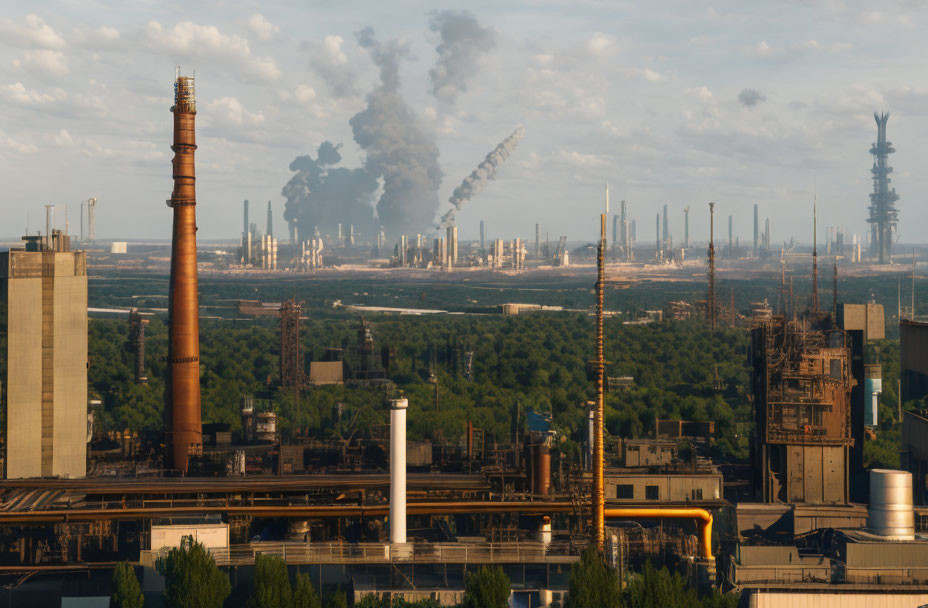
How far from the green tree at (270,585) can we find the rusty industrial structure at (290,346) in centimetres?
5135

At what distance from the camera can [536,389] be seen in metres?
107

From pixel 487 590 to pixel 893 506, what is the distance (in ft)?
58.9

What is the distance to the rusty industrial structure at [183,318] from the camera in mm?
63719

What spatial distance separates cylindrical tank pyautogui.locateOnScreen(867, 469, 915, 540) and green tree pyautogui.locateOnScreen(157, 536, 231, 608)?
953 inches

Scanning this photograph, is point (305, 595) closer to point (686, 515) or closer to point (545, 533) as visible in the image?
point (545, 533)

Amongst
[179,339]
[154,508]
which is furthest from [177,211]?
[154,508]

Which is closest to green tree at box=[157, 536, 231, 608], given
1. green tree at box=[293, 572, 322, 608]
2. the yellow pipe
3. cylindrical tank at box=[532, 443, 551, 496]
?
green tree at box=[293, 572, 322, 608]

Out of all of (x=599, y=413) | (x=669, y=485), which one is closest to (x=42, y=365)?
(x=669, y=485)

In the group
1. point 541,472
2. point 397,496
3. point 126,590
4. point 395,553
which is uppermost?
point 541,472

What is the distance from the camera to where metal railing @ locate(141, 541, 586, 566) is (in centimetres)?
4175

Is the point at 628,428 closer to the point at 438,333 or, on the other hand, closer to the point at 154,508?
the point at 154,508

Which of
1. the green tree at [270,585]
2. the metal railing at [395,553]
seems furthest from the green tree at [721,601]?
the green tree at [270,585]

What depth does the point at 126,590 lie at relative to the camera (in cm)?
3897

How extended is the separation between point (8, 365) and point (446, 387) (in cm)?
4956
